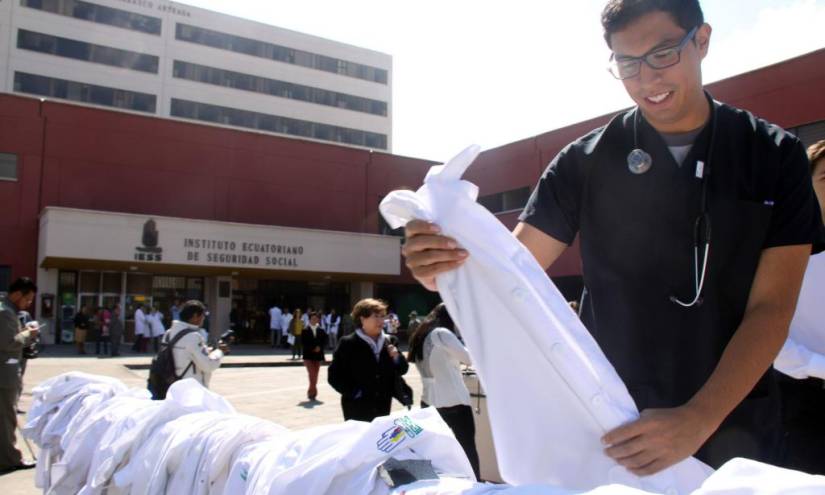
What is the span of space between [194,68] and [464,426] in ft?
166

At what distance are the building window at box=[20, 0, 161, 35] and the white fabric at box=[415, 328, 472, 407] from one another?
49.1m

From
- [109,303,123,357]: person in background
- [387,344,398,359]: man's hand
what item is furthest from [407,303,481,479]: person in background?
[109,303,123,357]: person in background

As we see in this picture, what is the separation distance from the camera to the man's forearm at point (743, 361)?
1407 mm

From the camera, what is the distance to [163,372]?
6.70 m

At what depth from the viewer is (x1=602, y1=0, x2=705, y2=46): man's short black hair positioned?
5.29 ft

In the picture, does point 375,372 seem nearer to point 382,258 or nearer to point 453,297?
point 453,297

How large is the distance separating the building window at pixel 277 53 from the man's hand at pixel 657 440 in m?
55.5

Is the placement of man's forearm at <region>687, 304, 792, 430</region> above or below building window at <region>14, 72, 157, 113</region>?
below

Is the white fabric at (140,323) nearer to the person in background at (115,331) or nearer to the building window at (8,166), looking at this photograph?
the person in background at (115,331)

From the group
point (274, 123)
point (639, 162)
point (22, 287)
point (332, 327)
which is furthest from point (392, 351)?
point (274, 123)

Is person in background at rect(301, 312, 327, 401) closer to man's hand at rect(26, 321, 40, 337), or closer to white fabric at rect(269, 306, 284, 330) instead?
man's hand at rect(26, 321, 40, 337)

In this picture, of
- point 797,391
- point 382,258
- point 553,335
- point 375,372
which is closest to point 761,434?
point 553,335

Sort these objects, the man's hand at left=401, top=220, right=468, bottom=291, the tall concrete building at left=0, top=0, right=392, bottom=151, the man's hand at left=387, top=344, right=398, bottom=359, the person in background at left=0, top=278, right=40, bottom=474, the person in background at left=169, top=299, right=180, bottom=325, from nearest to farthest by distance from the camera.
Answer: the man's hand at left=401, top=220, right=468, bottom=291 < the man's hand at left=387, top=344, right=398, bottom=359 < the person in background at left=0, top=278, right=40, bottom=474 < the person in background at left=169, top=299, right=180, bottom=325 < the tall concrete building at left=0, top=0, right=392, bottom=151

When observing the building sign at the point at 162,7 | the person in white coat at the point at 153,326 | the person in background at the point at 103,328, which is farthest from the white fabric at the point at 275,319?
the building sign at the point at 162,7
